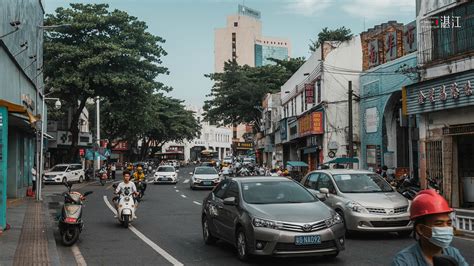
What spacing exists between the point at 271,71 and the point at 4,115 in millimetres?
49981

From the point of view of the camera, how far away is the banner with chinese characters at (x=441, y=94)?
17.4 meters

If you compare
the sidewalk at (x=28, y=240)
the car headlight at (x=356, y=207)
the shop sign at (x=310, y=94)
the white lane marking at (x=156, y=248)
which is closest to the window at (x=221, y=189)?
the white lane marking at (x=156, y=248)

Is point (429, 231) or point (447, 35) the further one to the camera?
point (447, 35)

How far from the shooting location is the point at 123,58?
37.7 meters

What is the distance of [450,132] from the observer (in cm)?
1894

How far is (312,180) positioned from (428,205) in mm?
11116

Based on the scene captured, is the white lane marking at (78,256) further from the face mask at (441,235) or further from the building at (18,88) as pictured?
the face mask at (441,235)

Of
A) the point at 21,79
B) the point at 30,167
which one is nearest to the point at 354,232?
the point at 21,79

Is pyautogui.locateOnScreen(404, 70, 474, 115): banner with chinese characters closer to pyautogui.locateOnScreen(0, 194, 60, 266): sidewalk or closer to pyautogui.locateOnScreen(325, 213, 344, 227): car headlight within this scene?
pyautogui.locateOnScreen(325, 213, 344, 227): car headlight

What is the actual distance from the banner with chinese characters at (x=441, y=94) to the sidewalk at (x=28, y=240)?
13.7 metres

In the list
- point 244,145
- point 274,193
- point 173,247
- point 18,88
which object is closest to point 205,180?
point 18,88

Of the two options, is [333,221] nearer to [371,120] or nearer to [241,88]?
[371,120]

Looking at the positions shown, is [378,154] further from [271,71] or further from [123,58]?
[271,71]

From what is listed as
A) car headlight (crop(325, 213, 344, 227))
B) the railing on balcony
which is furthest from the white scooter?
the railing on balcony
